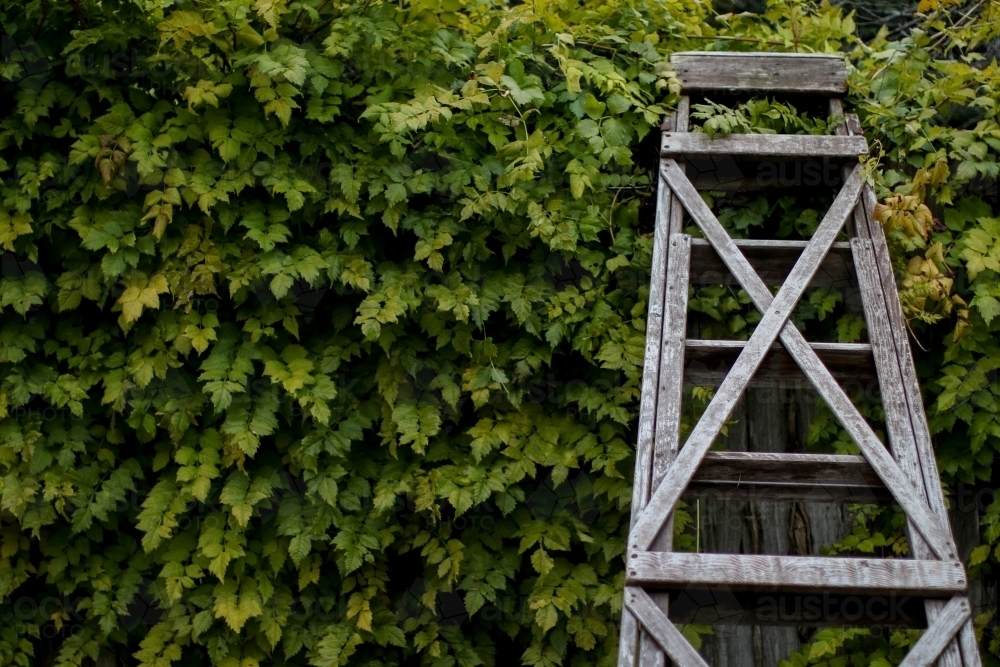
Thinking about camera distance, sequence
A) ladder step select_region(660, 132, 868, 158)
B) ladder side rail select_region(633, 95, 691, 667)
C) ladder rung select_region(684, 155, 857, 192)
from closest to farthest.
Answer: ladder side rail select_region(633, 95, 691, 667), ladder step select_region(660, 132, 868, 158), ladder rung select_region(684, 155, 857, 192)

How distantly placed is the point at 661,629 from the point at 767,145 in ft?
6.59

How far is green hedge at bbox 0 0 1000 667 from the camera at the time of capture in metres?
3.78

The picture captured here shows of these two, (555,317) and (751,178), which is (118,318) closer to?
(555,317)

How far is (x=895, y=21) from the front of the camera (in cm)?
746

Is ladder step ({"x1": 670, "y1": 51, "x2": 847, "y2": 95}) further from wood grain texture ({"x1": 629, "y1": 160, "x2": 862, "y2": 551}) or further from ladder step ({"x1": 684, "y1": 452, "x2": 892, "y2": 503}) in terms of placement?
ladder step ({"x1": 684, "y1": 452, "x2": 892, "y2": 503})

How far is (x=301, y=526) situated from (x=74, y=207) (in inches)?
62.2

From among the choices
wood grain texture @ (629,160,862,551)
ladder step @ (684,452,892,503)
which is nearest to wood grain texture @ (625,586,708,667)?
wood grain texture @ (629,160,862,551)

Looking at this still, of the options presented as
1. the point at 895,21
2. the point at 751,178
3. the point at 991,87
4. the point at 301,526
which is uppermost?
the point at 895,21

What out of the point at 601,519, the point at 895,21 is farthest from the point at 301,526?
the point at 895,21

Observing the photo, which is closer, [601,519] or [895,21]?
[601,519]

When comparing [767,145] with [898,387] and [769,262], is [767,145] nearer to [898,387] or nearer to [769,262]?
[769,262]

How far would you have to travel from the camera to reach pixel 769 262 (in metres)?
3.80

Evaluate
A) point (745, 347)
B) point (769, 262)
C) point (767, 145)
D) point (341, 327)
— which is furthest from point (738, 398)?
point (341, 327)

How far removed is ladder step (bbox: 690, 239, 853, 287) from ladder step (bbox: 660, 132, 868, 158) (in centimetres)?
37
